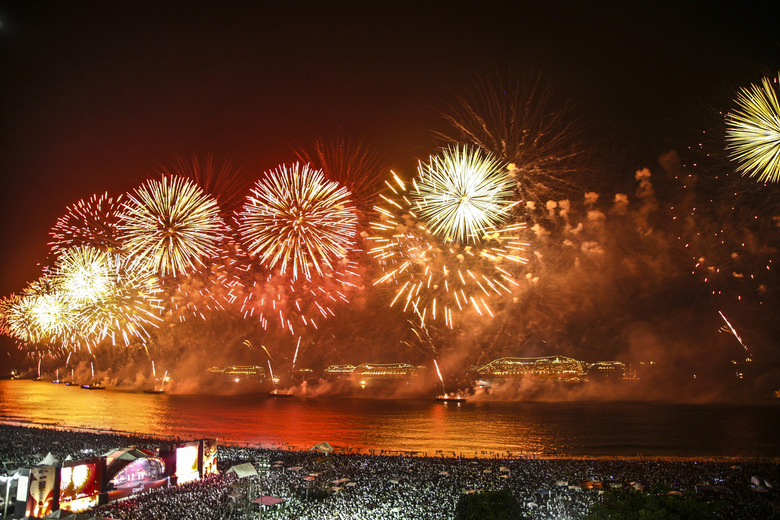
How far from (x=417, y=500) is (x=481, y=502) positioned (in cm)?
471

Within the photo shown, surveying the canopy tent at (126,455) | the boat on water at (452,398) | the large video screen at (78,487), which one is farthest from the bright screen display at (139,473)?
the boat on water at (452,398)

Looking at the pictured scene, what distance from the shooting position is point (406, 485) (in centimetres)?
2189

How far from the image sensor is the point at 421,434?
51969 millimetres

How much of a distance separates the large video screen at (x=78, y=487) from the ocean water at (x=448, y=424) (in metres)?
21.3

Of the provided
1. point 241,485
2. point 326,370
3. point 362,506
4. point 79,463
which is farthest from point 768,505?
point 326,370

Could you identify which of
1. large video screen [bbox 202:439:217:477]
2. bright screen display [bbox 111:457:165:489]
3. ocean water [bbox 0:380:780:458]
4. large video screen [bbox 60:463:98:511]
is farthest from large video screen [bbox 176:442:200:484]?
ocean water [bbox 0:380:780:458]

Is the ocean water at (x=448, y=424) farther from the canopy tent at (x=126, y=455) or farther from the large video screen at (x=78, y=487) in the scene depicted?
the large video screen at (x=78, y=487)

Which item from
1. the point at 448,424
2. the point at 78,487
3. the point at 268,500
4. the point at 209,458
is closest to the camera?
the point at 268,500

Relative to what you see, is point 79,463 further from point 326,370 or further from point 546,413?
point 326,370

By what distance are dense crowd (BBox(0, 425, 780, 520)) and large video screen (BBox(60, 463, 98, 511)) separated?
115 cm

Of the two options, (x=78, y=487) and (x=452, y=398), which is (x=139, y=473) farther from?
(x=452, y=398)

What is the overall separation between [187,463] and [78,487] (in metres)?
5.06

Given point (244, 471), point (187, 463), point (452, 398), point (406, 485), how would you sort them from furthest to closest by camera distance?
point (452, 398), point (187, 463), point (244, 471), point (406, 485)

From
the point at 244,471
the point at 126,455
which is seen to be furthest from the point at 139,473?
the point at 244,471
